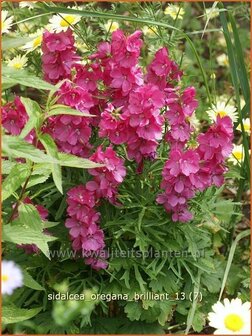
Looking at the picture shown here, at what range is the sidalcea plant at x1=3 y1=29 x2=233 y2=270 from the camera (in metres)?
2.08

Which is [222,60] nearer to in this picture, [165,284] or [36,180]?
[165,284]

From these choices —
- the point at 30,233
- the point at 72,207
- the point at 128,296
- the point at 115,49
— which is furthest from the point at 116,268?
the point at 115,49

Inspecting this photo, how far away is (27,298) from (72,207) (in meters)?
0.42

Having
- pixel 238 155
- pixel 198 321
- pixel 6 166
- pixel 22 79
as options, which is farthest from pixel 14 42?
pixel 238 155

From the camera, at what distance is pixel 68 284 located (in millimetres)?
2303

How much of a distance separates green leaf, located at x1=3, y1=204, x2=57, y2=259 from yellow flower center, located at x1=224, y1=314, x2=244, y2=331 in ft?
1.68

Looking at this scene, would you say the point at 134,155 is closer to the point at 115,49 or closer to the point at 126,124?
the point at 126,124

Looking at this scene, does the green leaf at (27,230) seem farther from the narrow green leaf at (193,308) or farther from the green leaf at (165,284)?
the narrow green leaf at (193,308)

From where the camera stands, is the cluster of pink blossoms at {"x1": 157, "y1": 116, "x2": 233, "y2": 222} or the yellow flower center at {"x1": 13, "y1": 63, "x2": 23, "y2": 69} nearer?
the cluster of pink blossoms at {"x1": 157, "y1": 116, "x2": 233, "y2": 222}

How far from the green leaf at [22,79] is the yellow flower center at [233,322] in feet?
2.58

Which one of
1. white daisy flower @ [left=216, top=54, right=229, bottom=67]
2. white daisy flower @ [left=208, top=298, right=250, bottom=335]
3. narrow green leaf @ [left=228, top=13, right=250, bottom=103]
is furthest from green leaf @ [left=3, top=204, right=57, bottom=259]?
white daisy flower @ [left=216, top=54, right=229, bottom=67]

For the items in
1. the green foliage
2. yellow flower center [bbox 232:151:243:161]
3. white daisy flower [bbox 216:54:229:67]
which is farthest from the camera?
white daisy flower [bbox 216:54:229:67]

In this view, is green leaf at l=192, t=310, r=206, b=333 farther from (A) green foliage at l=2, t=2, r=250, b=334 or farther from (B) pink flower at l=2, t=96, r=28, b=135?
(B) pink flower at l=2, t=96, r=28, b=135

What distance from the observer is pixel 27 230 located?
6.34 ft
